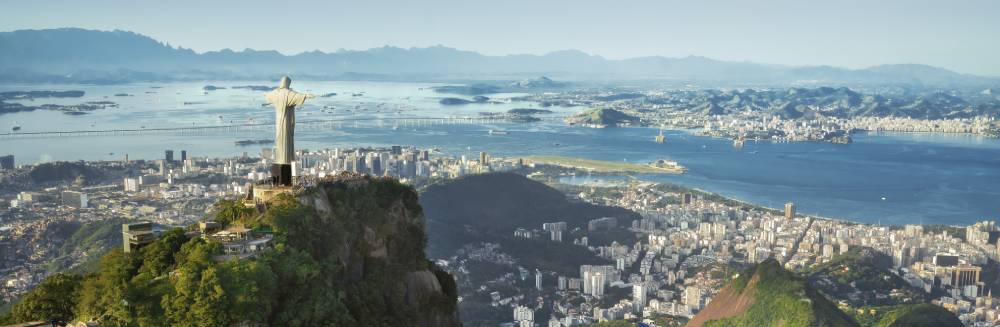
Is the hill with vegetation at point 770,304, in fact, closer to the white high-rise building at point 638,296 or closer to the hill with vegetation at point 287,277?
the white high-rise building at point 638,296

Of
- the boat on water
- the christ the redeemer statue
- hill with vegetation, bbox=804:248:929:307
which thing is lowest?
hill with vegetation, bbox=804:248:929:307

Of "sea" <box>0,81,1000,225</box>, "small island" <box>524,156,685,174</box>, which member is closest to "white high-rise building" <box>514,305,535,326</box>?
"sea" <box>0,81,1000,225</box>

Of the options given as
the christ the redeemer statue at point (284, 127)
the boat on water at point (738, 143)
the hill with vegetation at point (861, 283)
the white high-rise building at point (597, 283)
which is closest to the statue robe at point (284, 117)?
the christ the redeemer statue at point (284, 127)

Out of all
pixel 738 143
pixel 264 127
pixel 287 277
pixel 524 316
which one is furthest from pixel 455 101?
pixel 287 277

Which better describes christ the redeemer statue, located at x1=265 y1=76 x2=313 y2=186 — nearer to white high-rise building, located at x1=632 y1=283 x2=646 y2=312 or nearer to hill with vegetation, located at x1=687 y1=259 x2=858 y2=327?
hill with vegetation, located at x1=687 y1=259 x2=858 y2=327

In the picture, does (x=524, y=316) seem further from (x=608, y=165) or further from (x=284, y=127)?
(x=608, y=165)

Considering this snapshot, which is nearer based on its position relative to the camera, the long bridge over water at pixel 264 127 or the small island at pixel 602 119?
the long bridge over water at pixel 264 127
